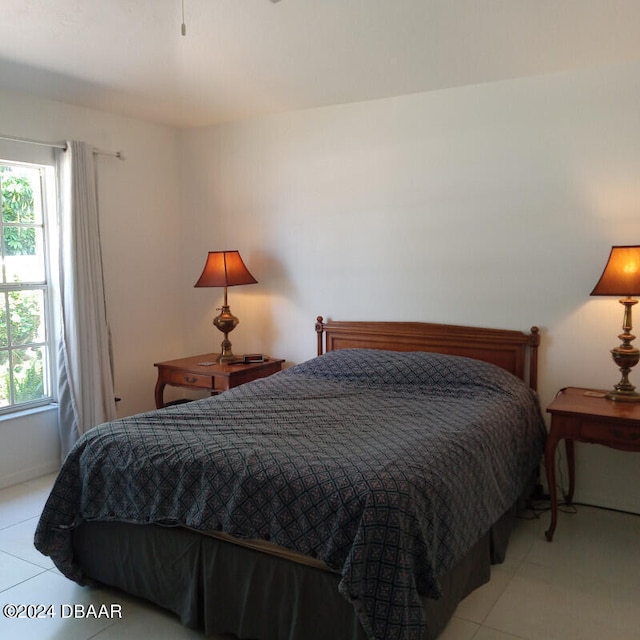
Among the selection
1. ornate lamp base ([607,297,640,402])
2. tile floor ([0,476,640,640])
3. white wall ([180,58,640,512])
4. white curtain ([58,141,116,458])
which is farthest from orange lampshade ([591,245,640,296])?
white curtain ([58,141,116,458])

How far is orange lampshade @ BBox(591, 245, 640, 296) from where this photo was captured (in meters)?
2.75

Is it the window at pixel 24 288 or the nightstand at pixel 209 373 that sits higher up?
the window at pixel 24 288

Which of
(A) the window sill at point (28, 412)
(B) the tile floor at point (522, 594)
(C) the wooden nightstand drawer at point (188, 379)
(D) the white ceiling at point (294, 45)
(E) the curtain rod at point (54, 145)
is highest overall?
(D) the white ceiling at point (294, 45)

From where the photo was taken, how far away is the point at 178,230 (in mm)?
4578

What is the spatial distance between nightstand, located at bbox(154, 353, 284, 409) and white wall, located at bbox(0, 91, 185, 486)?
32 cm

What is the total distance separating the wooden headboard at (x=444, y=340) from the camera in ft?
10.7

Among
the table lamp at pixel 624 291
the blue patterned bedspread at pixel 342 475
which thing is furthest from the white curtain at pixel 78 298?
the table lamp at pixel 624 291

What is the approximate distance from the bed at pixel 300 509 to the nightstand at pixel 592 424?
16cm

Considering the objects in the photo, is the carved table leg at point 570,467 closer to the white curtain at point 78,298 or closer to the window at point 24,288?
the white curtain at point 78,298

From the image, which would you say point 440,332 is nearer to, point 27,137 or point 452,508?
point 452,508

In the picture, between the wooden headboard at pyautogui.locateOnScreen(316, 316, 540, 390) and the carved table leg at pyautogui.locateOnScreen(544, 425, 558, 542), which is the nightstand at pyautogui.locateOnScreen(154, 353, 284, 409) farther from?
the carved table leg at pyautogui.locateOnScreen(544, 425, 558, 542)

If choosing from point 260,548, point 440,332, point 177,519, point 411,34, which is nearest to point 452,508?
point 260,548

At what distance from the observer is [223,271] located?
3945 mm

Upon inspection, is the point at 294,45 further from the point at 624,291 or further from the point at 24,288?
the point at 24,288
